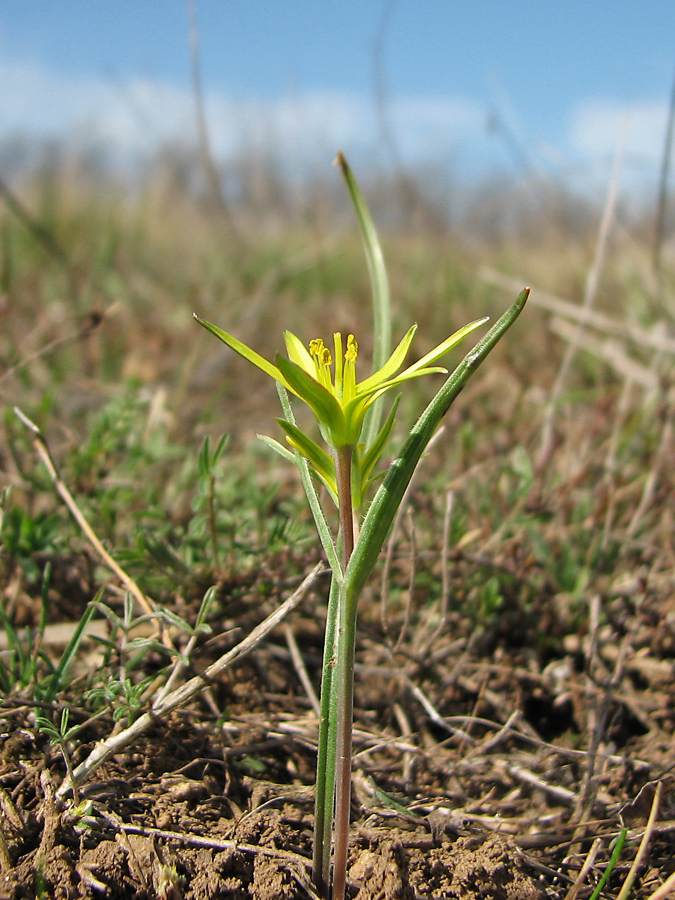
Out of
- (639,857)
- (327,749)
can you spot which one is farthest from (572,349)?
(327,749)

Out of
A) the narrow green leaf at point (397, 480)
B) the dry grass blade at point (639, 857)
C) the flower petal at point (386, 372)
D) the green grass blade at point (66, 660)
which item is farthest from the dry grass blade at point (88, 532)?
the dry grass blade at point (639, 857)

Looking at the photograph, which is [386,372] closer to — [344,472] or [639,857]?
[344,472]

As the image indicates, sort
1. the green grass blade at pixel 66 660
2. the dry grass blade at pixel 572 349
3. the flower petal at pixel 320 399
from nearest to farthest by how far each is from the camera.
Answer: the flower petal at pixel 320 399 → the green grass blade at pixel 66 660 → the dry grass blade at pixel 572 349

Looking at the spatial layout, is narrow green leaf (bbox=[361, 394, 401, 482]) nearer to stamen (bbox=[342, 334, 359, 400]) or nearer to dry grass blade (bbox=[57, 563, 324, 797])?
stamen (bbox=[342, 334, 359, 400])

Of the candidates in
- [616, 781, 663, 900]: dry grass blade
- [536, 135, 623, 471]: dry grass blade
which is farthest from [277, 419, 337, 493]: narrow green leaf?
[536, 135, 623, 471]: dry grass blade

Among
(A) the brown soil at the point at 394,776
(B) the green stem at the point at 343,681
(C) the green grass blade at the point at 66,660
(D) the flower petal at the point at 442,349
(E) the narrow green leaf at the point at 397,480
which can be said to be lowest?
(A) the brown soil at the point at 394,776

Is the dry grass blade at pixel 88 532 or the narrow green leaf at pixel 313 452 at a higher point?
the narrow green leaf at pixel 313 452

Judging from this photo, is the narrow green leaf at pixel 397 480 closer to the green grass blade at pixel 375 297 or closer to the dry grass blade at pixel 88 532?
the green grass blade at pixel 375 297

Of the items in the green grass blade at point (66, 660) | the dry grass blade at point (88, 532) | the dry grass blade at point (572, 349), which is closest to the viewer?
the green grass blade at point (66, 660)

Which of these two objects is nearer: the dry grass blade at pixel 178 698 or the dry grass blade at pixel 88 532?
the dry grass blade at pixel 178 698
